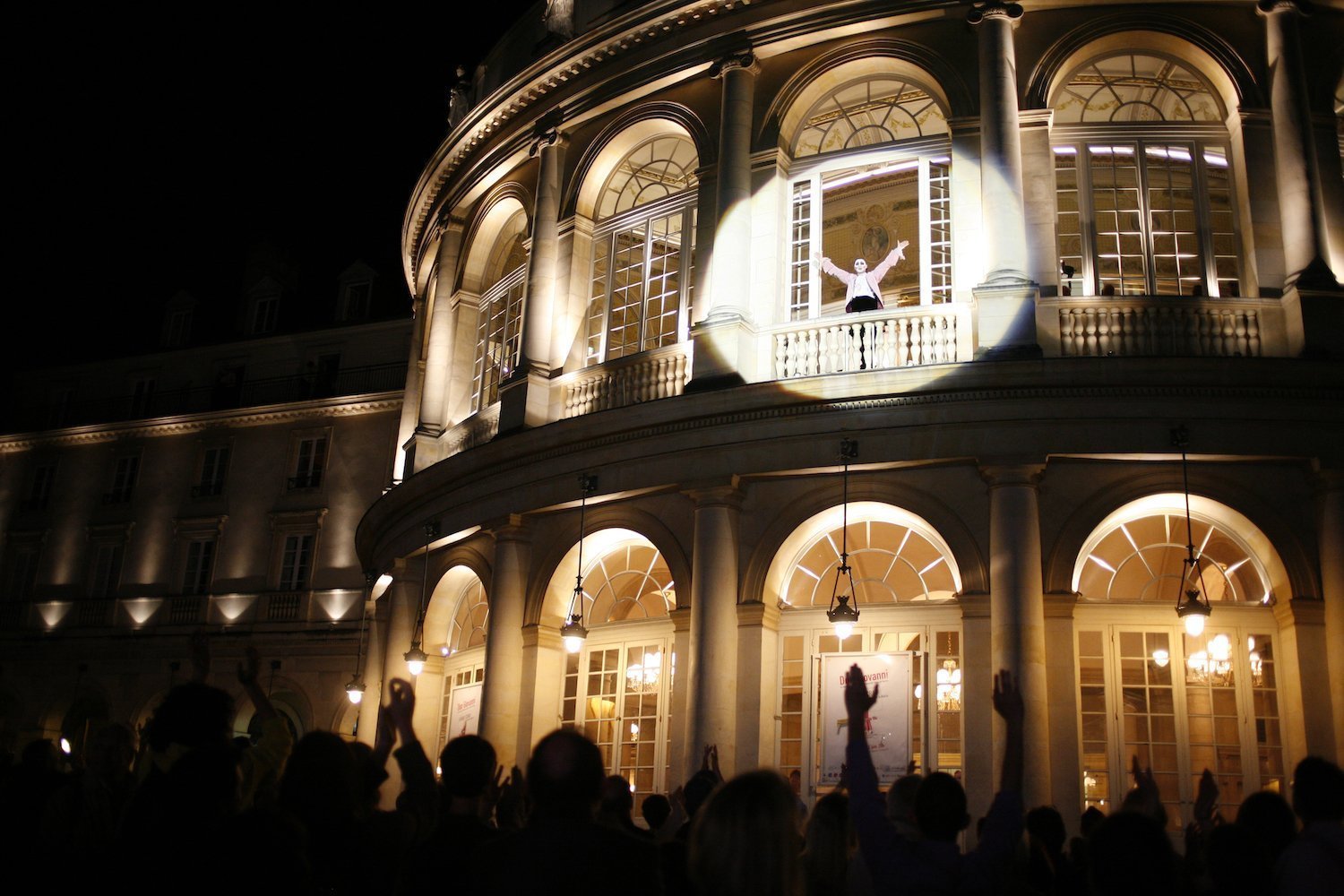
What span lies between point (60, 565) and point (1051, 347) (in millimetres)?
36080

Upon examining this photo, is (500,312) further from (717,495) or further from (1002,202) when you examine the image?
(1002,202)

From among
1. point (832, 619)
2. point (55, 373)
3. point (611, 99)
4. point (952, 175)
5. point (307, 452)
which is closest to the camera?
point (832, 619)

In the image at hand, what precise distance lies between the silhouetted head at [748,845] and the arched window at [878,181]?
1396cm

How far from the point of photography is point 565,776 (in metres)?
4.02

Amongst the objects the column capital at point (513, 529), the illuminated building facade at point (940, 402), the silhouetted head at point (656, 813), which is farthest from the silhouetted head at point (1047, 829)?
the column capital at point (513, 529)

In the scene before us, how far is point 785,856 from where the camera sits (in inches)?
143

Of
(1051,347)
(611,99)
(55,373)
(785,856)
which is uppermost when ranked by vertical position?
(55,373)

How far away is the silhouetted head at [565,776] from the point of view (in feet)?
13.2

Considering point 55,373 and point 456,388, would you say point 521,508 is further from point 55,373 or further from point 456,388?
point 55,373

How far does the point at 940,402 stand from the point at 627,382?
4928 millimetres

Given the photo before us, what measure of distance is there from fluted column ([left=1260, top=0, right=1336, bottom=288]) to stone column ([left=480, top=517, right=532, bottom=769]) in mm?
11352

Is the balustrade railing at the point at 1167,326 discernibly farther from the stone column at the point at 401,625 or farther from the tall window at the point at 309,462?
the tall window at the point at 309,462

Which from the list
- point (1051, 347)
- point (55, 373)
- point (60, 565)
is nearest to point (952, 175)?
point (1051, 347)

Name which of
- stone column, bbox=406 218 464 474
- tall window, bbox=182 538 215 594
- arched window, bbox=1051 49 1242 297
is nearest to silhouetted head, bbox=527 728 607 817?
arched window, bbox=1051 49 1242 297
